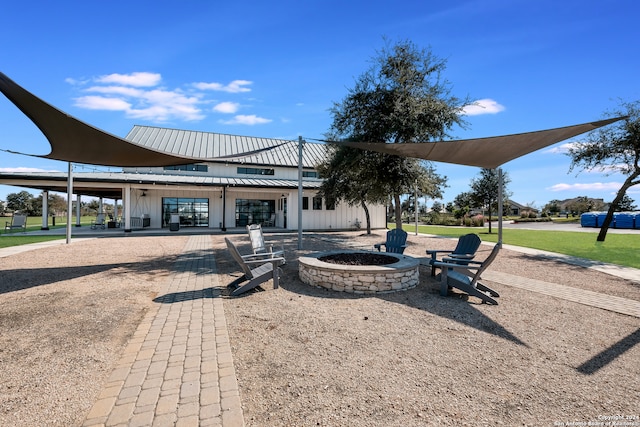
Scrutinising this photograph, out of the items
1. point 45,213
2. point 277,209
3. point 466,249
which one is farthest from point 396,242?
point 45,213

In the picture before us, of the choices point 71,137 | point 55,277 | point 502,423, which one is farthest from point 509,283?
point 55,277

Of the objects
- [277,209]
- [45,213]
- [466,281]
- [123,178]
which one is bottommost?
[466,281]

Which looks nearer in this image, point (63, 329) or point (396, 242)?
point (63, 329)

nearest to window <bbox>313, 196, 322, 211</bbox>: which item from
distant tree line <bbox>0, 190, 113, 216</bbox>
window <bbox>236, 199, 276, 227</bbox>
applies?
window <bbox>236, 199, 276, 227</bbox>

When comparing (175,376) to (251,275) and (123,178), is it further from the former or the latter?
(123,178)

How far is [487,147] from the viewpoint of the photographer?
6.09 m

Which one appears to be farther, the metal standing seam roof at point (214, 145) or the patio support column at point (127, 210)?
the metal standing seam roof at point (214, 145)

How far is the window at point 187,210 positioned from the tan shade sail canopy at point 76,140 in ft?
44.4

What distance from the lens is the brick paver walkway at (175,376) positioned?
2.11 m

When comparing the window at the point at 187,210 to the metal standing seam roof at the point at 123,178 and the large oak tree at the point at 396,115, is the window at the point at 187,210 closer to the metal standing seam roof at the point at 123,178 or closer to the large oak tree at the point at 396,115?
the metal standing seam roof at the point at 123,178

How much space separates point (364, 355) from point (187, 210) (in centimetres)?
2087

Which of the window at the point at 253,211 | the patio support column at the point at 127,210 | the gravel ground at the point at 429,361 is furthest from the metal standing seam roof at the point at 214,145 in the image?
the gravel ground at the point at 429,361

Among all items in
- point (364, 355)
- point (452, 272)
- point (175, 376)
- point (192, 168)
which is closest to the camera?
point (175, 376)

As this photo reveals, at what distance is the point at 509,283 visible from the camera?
20.3 ft
